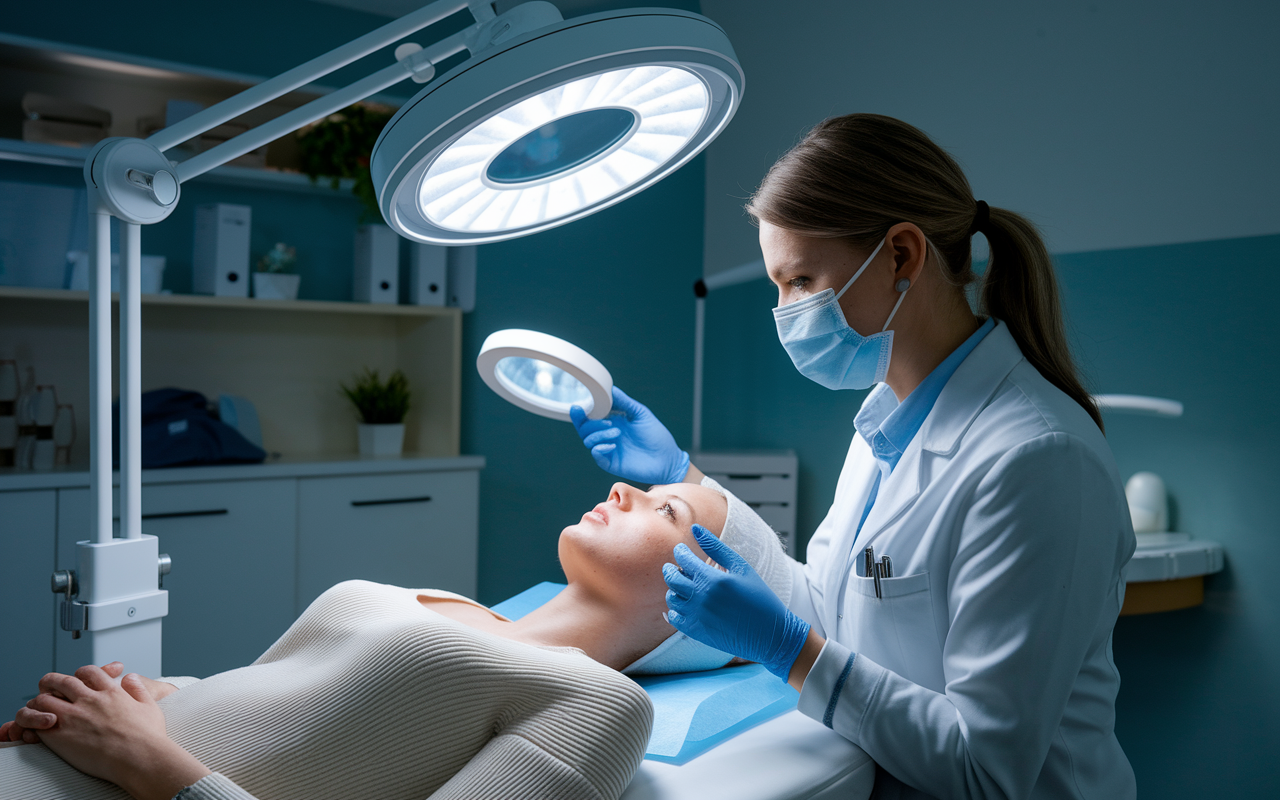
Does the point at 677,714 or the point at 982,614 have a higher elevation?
the point at 982,614

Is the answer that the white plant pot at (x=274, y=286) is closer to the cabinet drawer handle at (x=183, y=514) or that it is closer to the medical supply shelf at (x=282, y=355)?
the medical supply shelf at (x=282, y=355)

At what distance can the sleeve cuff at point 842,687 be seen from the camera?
3.10ft

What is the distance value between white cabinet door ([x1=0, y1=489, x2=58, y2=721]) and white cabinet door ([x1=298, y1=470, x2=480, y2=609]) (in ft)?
1.97

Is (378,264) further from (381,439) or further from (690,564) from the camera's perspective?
(690,564)

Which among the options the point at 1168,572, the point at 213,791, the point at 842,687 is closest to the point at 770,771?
the point at 842,687

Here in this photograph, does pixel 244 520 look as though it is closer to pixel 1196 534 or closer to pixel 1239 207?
pixel 1196 534

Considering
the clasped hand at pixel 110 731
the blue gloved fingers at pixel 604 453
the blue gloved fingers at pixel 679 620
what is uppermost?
the blue gloved fingers at pixel 604 453

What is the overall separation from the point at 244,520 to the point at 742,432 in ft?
6.00

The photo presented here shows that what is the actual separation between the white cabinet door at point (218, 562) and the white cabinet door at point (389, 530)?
0.19 feet

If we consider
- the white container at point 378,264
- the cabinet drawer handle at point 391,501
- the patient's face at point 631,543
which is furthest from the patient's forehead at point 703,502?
the white container at point 378,264

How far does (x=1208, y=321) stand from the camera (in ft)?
6.25

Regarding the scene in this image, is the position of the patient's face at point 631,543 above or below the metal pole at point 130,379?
below

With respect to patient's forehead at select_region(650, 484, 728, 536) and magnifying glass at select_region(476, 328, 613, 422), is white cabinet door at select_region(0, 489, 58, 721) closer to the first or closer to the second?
magnifying glass at select_region(476, 328, 613, 422)

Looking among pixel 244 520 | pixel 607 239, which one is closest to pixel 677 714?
pixel 244 520
